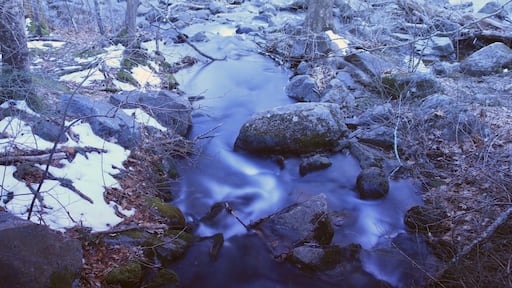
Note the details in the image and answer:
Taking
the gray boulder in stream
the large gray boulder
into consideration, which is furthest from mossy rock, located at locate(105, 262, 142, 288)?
the gray boulder in stream

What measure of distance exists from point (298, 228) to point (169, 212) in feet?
5.03

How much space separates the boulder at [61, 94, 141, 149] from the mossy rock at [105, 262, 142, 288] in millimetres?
2340

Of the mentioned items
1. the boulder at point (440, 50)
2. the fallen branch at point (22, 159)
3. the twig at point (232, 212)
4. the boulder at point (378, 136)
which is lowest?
the boulder at point (440, 50)

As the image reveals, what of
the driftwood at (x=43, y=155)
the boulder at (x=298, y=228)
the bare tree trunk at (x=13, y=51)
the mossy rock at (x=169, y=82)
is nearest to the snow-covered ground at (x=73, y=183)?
the driftwood at (x=43, y=155)

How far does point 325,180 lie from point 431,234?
1.72 metres

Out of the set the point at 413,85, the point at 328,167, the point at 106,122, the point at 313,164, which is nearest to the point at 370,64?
the point at 413,85

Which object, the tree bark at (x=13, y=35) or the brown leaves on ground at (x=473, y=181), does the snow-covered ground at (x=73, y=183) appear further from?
the brown leaves on ground at (x=473, y=181)

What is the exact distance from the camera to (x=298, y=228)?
479 cm

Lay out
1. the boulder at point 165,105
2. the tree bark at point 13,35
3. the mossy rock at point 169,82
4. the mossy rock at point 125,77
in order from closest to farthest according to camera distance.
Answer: the tree bark at point 13,35 → the boulder at point 165,105 → the mossy rock at point 125,77 → the mossy rock at point 169,82

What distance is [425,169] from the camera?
6023mm

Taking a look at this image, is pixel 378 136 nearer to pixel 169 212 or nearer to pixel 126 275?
pixel 169 212

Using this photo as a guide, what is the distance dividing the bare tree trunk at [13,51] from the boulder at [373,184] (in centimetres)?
430

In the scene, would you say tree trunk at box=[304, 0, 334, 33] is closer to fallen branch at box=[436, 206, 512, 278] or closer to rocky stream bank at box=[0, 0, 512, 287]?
rocky stream bank at box=[0, 0, 512, 287]

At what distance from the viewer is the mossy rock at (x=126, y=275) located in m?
3.79
